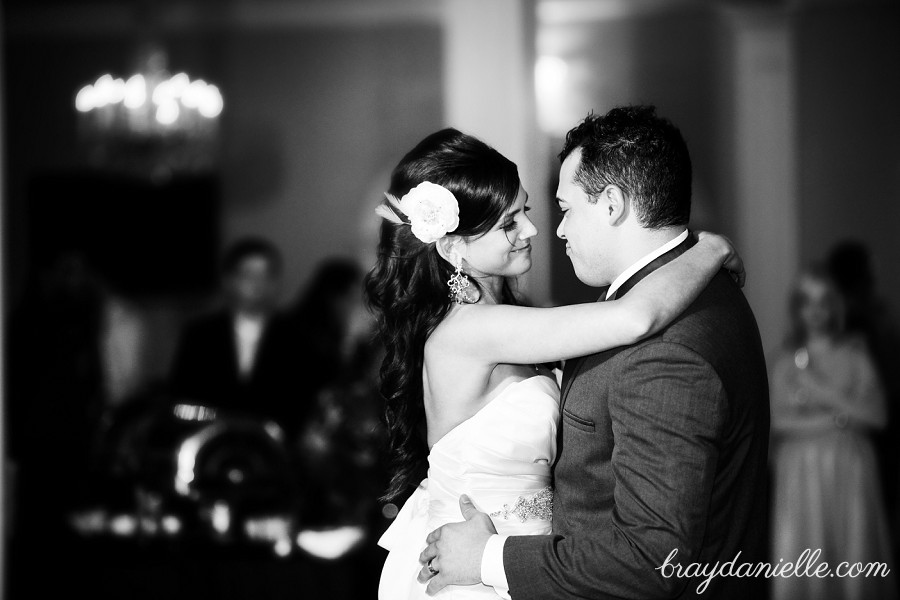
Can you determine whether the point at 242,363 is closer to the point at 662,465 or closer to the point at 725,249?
the point at 725,249

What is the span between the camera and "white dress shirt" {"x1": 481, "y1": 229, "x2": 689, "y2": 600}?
Answer: 1.78 metres

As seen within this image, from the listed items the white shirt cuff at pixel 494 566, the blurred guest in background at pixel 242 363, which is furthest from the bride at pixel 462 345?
the blurred guest in background at pixel 242 363

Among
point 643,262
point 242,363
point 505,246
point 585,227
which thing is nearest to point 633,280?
point 643,262

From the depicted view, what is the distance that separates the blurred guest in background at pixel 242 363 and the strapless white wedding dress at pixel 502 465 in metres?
3.14

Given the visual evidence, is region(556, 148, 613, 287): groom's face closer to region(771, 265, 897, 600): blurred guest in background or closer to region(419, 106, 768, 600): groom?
region(419, 106, 768, 600): groom

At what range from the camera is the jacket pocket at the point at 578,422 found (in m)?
1.78

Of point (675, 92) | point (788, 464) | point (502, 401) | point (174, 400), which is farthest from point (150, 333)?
point (502, 401)

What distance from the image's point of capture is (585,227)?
1.87m

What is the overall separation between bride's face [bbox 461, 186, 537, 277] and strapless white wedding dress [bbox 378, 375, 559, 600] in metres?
0.27

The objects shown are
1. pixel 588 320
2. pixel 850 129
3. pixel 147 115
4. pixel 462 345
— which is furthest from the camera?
pixel 850 129

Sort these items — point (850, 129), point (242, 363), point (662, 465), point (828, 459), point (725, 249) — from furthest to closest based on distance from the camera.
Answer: point (850, 129), point (242, 363), point (828, 459), point (725, 249), point (662, 465)

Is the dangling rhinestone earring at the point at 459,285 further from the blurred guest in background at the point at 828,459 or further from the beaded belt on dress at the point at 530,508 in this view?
the blurred guest in background at the point at 828,459

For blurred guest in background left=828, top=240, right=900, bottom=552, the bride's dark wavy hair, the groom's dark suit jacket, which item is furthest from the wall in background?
the groom's dark suit jacket

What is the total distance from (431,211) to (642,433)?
2.33 ft
